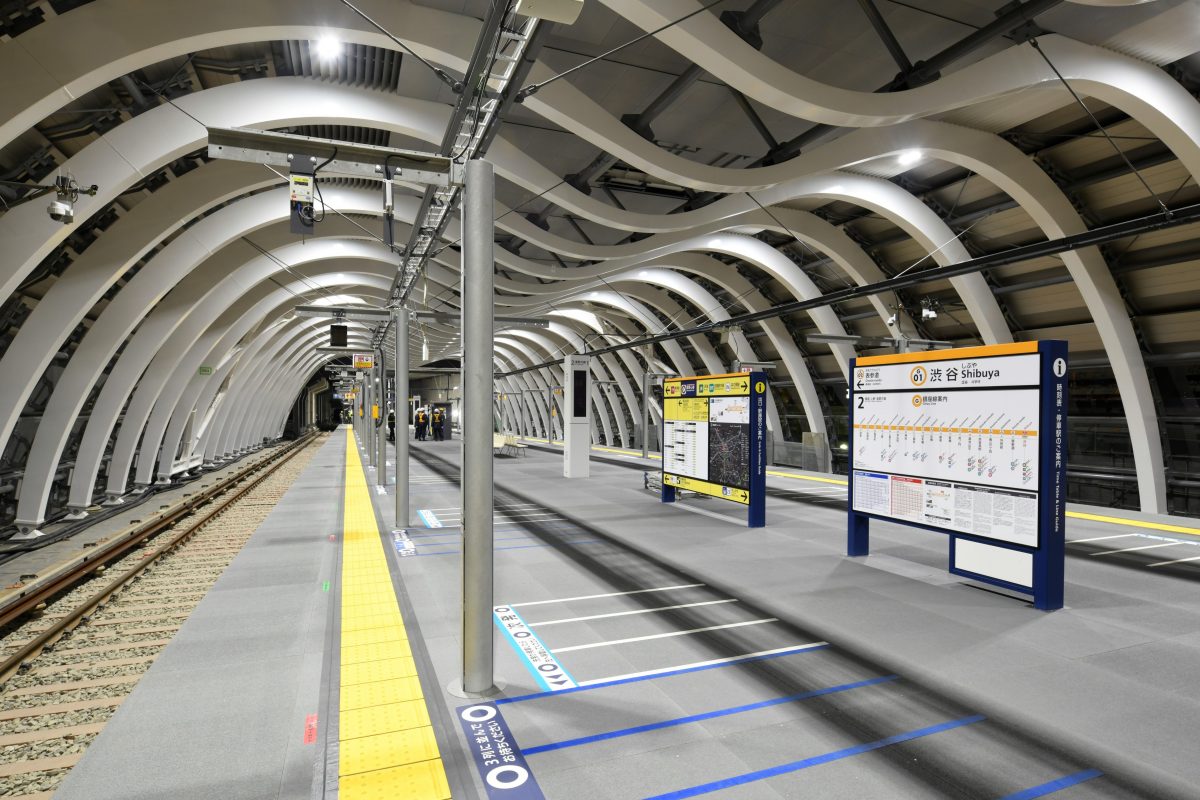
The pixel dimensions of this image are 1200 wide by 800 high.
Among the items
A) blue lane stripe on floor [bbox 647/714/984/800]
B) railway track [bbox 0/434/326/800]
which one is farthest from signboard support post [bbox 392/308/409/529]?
blue lane stripe on floor [bbox 647/714/984/800]

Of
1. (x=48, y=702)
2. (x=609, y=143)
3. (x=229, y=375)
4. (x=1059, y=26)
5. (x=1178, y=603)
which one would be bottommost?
(x=48, y=702)

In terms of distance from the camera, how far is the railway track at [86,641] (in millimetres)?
4582

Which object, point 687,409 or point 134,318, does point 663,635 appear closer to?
point 687,409

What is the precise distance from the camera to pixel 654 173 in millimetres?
11484

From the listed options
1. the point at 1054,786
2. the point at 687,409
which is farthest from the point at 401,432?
the point at 1054,786

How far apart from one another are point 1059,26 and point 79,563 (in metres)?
16.7

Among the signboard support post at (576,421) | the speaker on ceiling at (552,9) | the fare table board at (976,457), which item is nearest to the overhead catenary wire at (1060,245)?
the fare table board at (976,457)

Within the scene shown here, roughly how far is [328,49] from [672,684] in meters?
9.96

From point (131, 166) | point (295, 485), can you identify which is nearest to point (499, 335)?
point (295, 485)

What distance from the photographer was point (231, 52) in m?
10.4

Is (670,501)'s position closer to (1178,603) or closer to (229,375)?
(1178,603)

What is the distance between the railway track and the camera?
458 cm

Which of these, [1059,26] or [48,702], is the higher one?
[1059,26]

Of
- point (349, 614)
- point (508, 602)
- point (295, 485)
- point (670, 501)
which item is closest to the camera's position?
point (349, 614)
